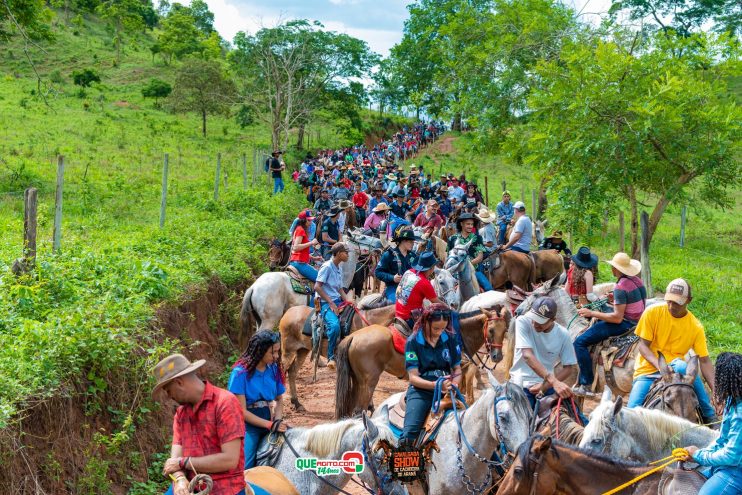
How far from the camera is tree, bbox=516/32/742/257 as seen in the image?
14.4m

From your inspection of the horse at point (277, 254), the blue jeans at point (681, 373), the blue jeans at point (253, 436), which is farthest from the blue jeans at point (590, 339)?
the horse at point (277, 254)

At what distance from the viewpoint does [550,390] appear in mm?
6438

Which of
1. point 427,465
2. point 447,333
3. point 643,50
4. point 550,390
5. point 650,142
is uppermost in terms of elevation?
point 643,50

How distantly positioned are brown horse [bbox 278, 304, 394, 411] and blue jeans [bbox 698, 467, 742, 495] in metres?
6.08

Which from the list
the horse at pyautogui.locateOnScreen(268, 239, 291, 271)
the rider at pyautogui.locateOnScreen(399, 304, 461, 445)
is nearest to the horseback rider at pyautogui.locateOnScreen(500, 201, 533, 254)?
the horse at pyautogui.locateOnScreen(268, 239, 291, 271)

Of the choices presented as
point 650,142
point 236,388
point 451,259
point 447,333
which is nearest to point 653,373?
point 447,333

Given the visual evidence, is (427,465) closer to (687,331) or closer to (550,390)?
(550,390)

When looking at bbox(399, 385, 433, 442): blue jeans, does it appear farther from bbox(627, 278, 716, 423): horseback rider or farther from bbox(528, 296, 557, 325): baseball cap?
bbox(627, 278, 716, 423): horseback rider

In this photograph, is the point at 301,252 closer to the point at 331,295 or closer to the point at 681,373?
the point at 331,295

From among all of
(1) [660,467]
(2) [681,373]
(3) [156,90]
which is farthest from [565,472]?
(3) [156,90]

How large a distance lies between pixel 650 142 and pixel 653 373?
947 cm

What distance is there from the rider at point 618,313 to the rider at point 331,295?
11.1 ft

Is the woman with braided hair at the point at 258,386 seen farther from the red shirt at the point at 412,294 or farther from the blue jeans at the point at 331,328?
the blue jeans at the point at 331,328

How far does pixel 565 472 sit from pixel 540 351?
178 centimetres
